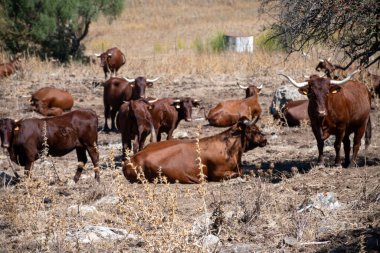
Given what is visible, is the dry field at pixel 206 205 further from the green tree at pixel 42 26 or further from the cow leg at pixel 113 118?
the green tree at pixel 42 26

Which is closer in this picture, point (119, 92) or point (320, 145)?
point (320, 145)

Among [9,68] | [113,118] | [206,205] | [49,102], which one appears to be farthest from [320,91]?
[9,68]

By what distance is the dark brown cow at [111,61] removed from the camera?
89.0 ft

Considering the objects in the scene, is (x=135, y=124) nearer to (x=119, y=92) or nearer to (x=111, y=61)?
(x=119, y=92)

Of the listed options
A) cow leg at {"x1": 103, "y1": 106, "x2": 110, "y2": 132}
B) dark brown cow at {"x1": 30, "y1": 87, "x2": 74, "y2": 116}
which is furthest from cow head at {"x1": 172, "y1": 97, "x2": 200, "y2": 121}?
dark brown cow at {"x1": 30, "y1": 87, "x2": 74, "y2": 116}

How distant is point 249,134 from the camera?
13031mm

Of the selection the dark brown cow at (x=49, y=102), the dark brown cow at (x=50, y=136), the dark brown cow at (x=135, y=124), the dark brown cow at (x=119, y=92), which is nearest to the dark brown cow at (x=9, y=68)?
the dark brown cow at (x=49, y=102)

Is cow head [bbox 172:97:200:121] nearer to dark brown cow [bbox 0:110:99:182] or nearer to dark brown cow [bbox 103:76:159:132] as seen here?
dark brown cow [bbox 103:76:159:132]

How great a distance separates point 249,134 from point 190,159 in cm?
131

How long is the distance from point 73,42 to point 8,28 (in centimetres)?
319

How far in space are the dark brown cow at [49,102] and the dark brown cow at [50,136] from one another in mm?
8396

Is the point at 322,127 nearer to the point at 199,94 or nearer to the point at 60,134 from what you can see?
the point at 60,134

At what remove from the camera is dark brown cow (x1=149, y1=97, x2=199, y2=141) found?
1612 cm

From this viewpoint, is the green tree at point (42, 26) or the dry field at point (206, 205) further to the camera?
the green tree at point (42, 26)
